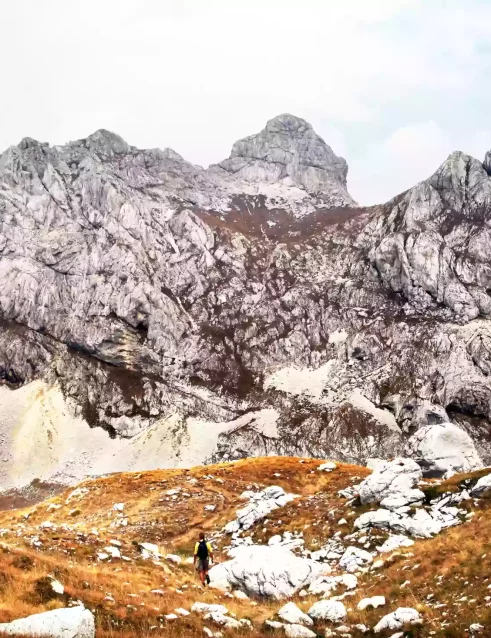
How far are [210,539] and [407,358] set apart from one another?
139 metres

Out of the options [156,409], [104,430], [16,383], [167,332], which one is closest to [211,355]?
[167,332]

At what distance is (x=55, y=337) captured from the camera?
543 feet

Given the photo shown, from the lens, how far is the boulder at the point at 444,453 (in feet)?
171

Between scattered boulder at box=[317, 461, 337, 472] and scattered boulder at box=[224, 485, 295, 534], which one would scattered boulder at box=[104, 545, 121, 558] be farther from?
scattered boulder at box=[317, 461, 337, 472]

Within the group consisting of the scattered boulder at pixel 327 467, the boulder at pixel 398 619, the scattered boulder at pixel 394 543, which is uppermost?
the boulder at pixel 398 619

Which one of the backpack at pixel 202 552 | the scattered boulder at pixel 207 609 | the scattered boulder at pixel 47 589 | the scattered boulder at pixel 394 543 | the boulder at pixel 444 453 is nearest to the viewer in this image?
the scattered boulder at pixel 47 589

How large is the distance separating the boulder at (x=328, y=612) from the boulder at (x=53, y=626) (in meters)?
9.76

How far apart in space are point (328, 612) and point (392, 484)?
18.4m

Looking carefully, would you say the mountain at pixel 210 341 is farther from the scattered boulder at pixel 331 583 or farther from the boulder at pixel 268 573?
the scattered boulder at pixel 331 583

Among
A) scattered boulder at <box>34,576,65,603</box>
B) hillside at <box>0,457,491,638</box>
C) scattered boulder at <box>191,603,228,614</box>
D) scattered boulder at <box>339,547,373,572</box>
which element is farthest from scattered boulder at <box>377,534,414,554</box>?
scattered boulder at <box>34,576,65,603</box>

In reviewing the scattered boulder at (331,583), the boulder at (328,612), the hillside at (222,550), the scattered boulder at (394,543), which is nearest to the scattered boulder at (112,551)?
the hillside at (222,550)

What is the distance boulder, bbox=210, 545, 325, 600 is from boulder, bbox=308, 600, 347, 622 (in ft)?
16.9

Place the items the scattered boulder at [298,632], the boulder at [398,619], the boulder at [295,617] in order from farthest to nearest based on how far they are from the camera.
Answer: the boulder at [295,617]
the boulder at [398,619]
the scattered boulder at [298,632]

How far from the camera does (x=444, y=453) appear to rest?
173ft
